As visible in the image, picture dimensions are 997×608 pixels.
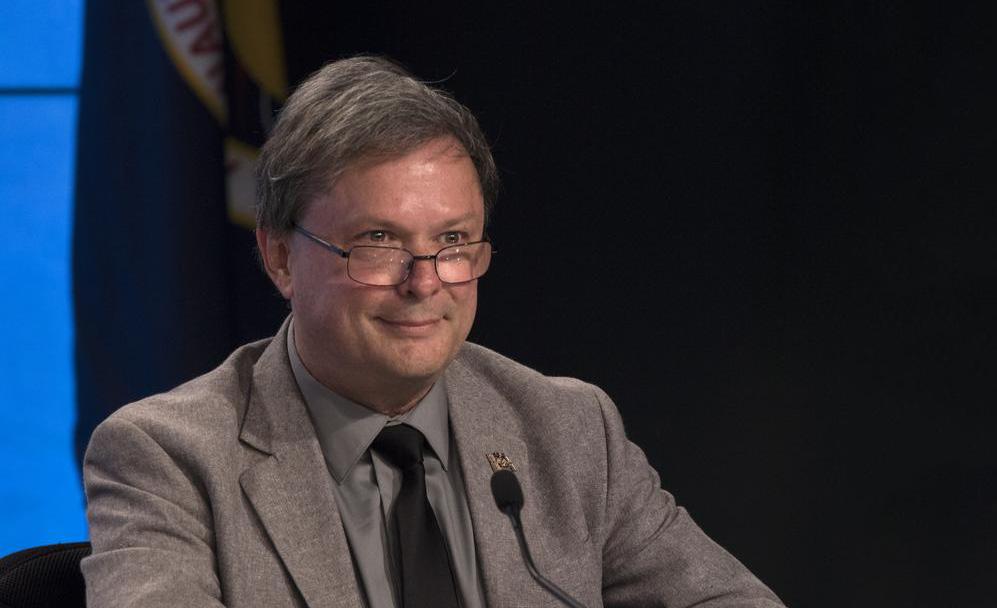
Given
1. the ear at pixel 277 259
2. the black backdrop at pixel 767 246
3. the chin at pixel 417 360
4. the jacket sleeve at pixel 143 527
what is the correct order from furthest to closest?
the black backdrop at pixel 767 246 → the ear at pixel 277 259 → the chin at pixel 417 360 → the jacket sleeve at pixel 143 527

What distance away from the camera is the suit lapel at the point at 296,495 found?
1.90 meters

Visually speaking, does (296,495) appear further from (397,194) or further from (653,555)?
(653,555)

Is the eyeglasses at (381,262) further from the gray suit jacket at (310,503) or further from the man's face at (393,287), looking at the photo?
the gray suit jacket at (310,503)

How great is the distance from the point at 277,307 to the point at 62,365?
1.88 feet

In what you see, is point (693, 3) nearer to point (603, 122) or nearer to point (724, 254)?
point (603, 122)

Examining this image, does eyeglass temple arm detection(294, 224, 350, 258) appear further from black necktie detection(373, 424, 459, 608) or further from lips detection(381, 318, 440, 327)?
black necktie detection(373, 424, 459, 608)

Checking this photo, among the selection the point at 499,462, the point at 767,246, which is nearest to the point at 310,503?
the point at 499,462

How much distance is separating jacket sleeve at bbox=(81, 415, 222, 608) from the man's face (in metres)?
0.32

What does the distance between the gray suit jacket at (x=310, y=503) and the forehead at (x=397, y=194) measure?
0.33m

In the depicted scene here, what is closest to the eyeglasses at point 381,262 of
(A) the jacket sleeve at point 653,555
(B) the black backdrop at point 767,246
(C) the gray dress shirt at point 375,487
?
(C) the gray dress shirt at point 375,487

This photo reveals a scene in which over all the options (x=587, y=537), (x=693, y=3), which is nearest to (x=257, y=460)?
(x=587, y=537)

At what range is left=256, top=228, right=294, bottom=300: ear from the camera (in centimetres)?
209

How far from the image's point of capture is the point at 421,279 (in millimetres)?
1943

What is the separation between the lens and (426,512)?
204cm
